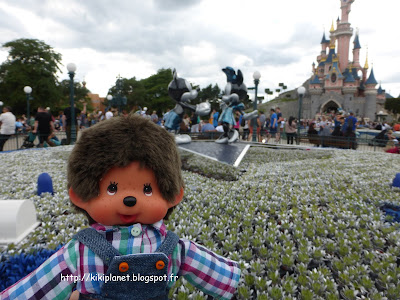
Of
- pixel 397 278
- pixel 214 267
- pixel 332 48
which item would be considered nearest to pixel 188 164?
pixel 397 278

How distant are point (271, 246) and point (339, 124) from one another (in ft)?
46.9

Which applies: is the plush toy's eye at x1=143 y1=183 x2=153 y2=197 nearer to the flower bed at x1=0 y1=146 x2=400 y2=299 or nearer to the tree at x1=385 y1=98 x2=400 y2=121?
the flower bed at x1=0 y1=146 x2=400 y2=299

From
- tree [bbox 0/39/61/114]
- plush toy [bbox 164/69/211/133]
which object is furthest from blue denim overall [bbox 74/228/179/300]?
tree [bbox 0/39/61/114]

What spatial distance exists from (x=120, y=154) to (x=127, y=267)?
53cm

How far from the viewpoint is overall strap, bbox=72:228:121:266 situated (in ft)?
4.54

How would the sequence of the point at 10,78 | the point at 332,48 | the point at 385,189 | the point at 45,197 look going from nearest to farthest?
1. the point at 45,197
2. the point at 385,189
3. the point at 10,78
4. the point at 332,48

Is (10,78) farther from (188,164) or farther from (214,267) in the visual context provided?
(214,267)

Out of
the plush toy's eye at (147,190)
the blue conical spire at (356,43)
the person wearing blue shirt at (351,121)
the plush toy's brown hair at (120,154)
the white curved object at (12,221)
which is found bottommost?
the white curved object at (12,221)

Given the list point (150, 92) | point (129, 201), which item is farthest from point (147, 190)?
point (150, 92)

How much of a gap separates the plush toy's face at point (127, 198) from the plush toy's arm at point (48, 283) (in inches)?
10.6

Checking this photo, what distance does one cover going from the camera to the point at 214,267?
65.2 inches

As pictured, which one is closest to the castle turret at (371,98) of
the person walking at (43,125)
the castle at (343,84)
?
the castle at (343,84)

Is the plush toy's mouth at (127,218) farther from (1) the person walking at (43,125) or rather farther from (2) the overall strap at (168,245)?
(1) the person walking at (43,125)

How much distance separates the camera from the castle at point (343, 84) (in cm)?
6259
